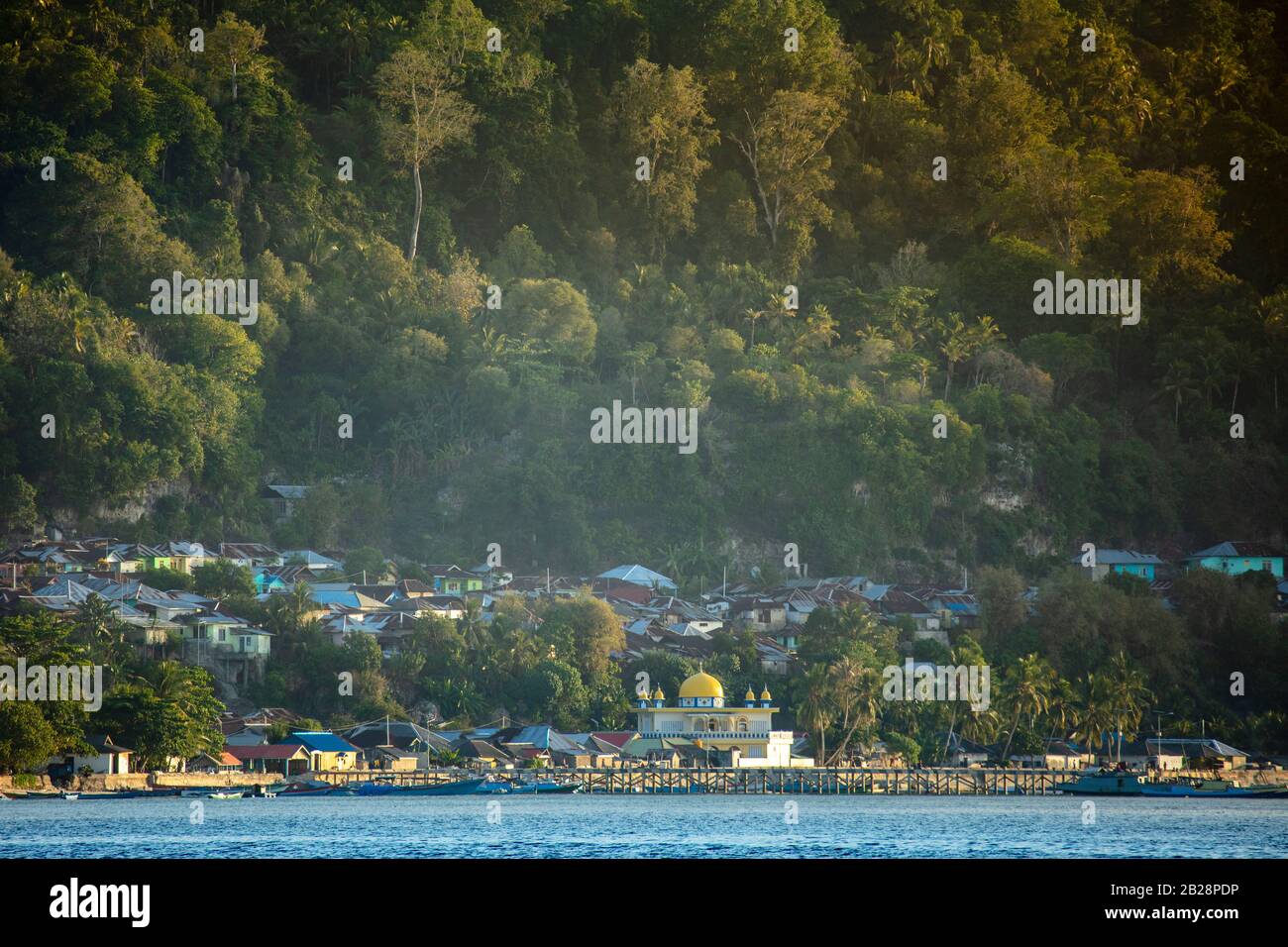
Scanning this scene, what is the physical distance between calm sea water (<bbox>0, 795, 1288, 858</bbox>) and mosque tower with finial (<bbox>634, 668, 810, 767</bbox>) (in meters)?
7.43

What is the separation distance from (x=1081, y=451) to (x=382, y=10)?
45.1 metres

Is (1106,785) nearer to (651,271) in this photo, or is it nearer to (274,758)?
(274,758)

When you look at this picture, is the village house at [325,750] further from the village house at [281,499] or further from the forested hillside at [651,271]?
the village house at [281,499]

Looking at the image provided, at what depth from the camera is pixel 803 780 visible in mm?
85312

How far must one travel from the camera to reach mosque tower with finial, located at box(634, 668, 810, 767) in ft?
286

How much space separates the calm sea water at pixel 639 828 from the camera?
5006 cm

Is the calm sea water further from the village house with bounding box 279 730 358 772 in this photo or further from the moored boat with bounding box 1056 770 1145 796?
the village house with bounding box 279 730 358 772

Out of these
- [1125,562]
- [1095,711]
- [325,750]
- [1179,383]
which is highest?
[1179,383]

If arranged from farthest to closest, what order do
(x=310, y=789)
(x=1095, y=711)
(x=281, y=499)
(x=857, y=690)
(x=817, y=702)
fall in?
(x=281, y=499) < (x=1095, y=711) < (x=817, y=702) < (x=857, y=690) < (x=310, y=789)

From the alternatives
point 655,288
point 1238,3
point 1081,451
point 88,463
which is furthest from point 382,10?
point 1238,3

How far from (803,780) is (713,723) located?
4.66 meters

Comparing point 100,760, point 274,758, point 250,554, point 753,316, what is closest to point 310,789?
point 274,758
